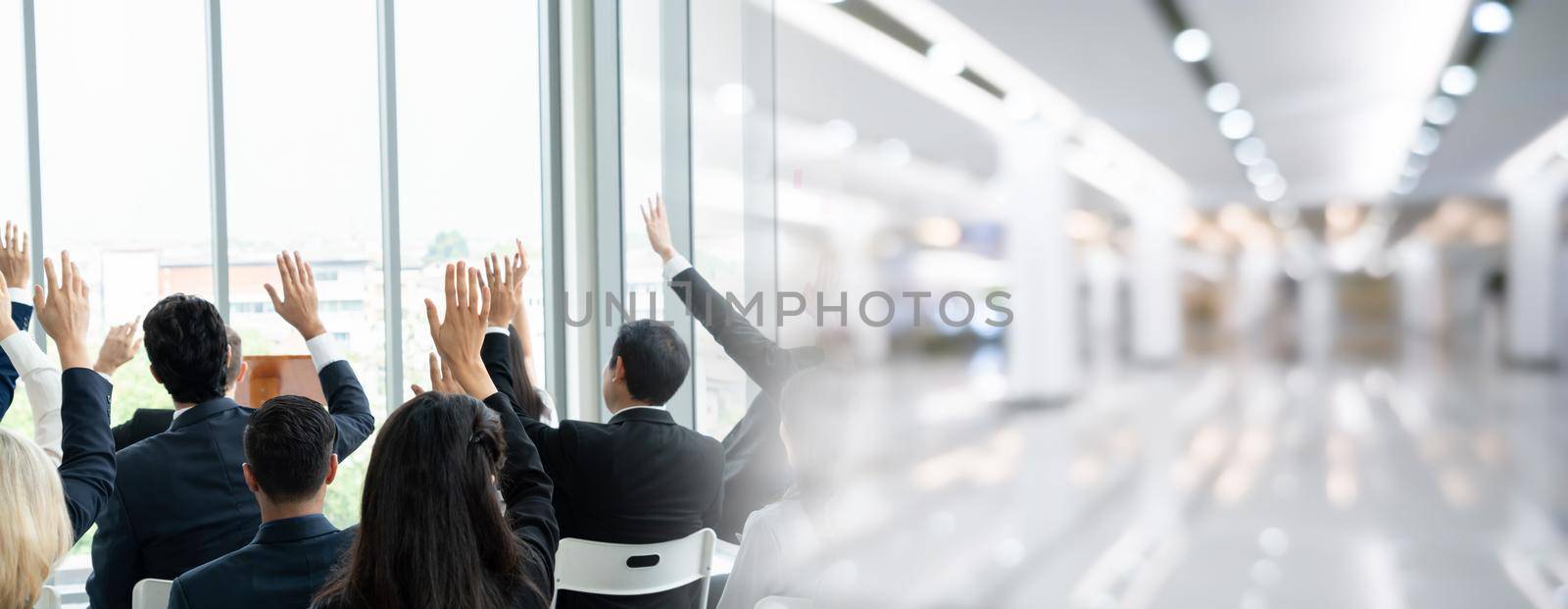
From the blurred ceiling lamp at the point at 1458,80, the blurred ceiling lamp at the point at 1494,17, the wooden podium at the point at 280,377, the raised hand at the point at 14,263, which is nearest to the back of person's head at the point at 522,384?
the wooden podium at the point at 280,377

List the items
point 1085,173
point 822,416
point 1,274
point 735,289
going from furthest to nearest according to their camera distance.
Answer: point 1085,173, point 735,289, point 822,416, point 1,274

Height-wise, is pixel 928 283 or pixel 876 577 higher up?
pixel 928 283

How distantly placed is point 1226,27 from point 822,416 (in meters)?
2.37

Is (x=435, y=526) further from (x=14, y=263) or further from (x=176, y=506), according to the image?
(x=14, y=263)

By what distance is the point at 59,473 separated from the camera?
108cm

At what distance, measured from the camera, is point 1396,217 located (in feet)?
7.53

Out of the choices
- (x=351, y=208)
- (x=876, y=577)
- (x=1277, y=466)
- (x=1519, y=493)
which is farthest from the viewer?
(x=876, y=577)

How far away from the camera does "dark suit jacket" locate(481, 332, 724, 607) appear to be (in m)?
1.37

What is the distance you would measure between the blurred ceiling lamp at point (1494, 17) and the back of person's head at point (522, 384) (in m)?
2.23

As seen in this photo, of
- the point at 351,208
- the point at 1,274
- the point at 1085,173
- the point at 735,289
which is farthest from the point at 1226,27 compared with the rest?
the point at 1,274

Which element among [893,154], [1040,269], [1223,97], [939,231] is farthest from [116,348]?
[1223,97]

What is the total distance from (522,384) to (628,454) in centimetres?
58

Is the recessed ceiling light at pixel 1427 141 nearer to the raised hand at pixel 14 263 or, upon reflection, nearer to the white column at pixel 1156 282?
the white column at pixel 1156 282

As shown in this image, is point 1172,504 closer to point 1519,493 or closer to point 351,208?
point 1519,493
